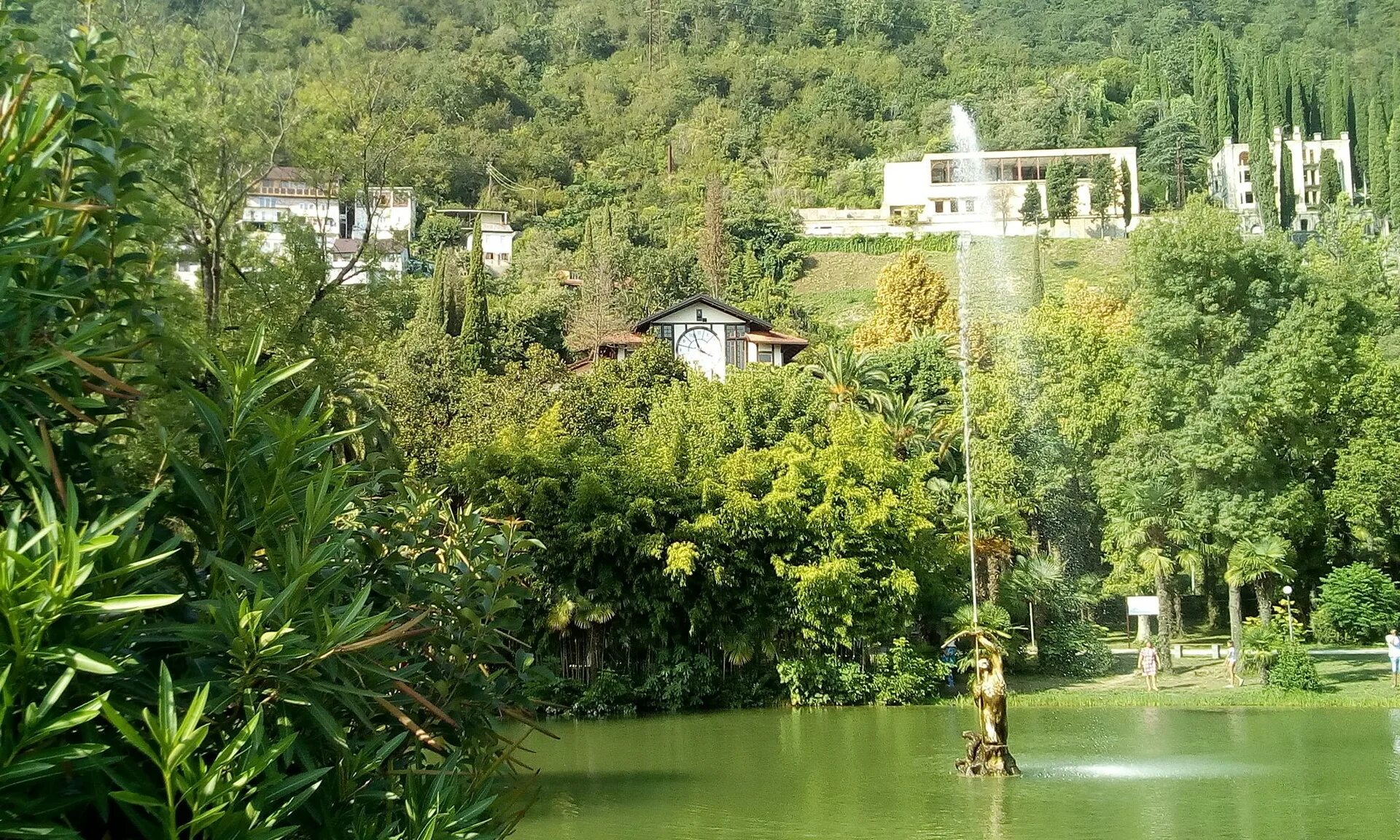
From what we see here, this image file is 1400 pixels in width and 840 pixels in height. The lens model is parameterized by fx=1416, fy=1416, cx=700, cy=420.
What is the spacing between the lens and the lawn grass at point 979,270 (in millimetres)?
69125

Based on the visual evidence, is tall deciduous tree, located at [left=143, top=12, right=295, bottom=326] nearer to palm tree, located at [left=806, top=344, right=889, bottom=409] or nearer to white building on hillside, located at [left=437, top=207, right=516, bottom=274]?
palm tree, located at [left=806, top=344, right=889, bottom=409]

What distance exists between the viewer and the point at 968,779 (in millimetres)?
16141

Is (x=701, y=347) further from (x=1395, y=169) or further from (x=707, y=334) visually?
(x=1395, y=169)

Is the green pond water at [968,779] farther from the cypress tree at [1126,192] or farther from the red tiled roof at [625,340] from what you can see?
the cypress tree at [1126,192]

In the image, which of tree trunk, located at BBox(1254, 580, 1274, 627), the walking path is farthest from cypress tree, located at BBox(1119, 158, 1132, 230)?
tree trunk, located at BBox(1254, 580, 1274, 627)

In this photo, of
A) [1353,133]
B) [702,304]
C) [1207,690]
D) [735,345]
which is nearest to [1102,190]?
[1353,133]

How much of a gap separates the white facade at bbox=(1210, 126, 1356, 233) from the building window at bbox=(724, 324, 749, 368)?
62.7 meters

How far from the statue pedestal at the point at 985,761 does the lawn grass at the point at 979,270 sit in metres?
48.4

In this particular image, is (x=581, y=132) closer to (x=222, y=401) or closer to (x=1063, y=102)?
(x=1063, y=102)

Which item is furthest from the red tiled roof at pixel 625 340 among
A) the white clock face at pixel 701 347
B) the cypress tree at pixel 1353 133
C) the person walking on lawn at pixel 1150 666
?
the cypress tree at pixel 1353 133

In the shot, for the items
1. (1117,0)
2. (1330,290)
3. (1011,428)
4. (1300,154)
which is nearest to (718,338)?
(1011,428)

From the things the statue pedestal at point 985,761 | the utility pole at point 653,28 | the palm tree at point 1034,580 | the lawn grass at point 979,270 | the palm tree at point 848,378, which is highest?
the utility pole at point 653,28

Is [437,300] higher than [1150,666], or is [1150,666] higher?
[437,300]

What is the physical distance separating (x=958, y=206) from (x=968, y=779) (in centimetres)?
7667
